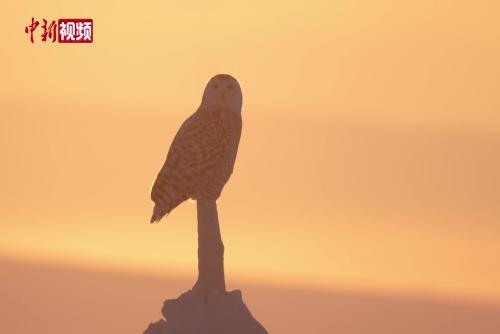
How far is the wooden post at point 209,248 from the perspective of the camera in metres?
50.1

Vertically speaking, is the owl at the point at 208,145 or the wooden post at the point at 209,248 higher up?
the owl at the point at 208,145

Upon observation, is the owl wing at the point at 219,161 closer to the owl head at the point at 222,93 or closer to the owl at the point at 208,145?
the owl at the point at 208,145

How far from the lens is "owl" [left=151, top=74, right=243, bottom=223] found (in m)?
50.0

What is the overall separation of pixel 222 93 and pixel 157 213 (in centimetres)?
374

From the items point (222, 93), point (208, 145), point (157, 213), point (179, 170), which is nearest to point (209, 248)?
point (157, 213)

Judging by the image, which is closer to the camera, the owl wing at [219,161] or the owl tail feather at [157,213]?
the owl wing at [219,161]

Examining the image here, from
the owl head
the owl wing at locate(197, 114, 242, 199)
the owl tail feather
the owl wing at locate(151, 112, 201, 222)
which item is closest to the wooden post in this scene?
the owl wing at locate(197, 114, 242, 199)

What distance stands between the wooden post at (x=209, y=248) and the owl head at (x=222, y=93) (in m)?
2.47

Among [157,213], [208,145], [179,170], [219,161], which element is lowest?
[157,213]

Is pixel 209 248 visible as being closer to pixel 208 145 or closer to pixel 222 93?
pixel 208 145

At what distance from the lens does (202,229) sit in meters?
50.0

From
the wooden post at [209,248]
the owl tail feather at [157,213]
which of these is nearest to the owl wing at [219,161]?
the wooden post at [209,248]

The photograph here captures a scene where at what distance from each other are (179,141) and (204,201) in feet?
5.54

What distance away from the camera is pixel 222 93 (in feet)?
164
